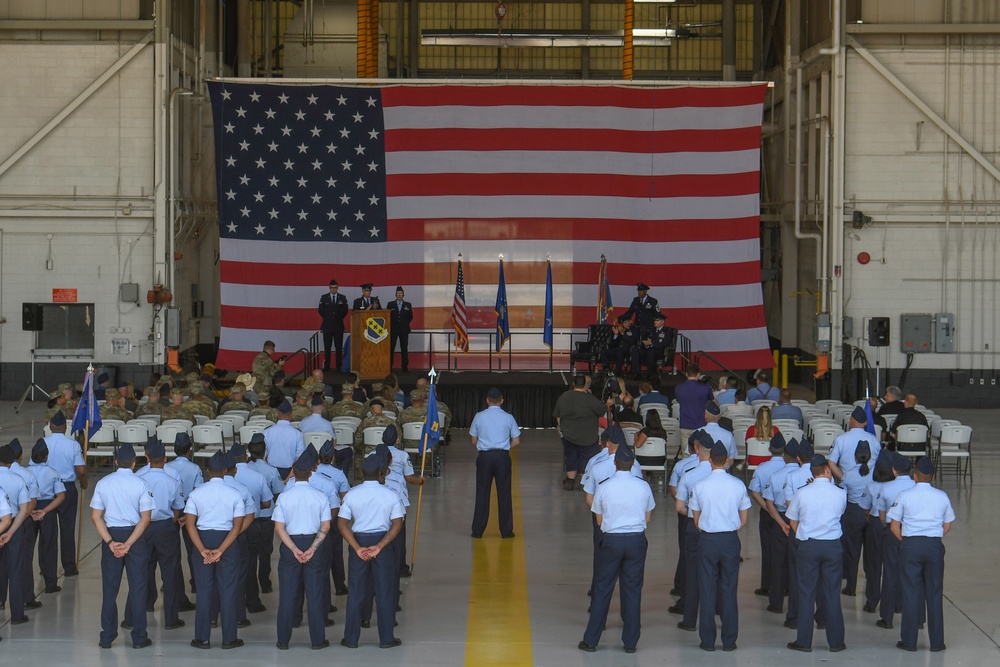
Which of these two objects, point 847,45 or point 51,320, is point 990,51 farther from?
point 51,320

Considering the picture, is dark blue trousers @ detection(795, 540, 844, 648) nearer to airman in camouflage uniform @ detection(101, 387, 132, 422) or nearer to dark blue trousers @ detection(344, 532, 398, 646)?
dark blue trousers @ detection(344, 532, 398, 646)

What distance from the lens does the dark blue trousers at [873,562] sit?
11242 mm

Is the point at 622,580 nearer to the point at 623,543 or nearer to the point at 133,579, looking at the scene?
the point at 623,543

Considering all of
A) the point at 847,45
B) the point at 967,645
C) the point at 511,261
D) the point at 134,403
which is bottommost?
the point at 967,645

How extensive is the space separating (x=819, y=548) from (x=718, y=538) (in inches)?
30.3

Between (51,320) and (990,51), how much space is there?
1878cm

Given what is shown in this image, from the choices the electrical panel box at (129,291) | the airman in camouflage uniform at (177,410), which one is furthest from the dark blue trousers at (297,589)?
the electrical panel box at (129,291)

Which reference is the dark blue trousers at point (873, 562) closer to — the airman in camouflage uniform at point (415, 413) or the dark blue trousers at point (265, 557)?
the dark blue trousers at point (265, 557)

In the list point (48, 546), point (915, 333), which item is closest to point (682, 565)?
point (48, 546)

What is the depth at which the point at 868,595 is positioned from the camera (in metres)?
11.4

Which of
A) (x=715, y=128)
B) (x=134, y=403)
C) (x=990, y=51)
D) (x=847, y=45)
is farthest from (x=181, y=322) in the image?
(x=990, y=51)

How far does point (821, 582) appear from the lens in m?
10.2

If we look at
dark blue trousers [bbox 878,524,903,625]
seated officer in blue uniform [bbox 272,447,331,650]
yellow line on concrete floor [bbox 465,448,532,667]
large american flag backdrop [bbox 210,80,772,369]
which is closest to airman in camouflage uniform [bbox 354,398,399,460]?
yellow line on concrete floor [bbox 465,448,532,667]

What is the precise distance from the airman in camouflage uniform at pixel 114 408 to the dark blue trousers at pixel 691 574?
9.08 meters
